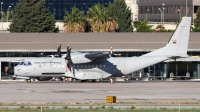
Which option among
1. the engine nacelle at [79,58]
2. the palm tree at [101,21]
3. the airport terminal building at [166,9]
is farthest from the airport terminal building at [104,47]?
the airport terminal building at [166,9]

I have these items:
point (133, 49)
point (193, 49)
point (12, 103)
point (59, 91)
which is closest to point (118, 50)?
point (133, 49)

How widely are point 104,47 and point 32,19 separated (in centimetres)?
3902

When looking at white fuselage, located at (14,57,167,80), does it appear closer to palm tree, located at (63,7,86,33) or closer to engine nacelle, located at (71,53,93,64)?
engine nacelle, located at (71,53,93,64)

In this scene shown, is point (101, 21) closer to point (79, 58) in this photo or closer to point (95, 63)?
point (95, 63)

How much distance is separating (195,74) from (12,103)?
45.7m

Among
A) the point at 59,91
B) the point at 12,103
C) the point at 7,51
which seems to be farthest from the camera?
the point at 7,51

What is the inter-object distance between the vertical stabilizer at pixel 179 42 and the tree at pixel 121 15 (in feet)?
181

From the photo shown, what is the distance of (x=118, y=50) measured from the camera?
289ft

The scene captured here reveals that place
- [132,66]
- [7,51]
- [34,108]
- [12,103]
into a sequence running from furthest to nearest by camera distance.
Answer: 1. [7,51]
2. [132,66]
3. [12,103]
4. [34,108]

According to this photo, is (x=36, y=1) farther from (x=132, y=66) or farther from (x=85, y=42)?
(x=132, y=66)

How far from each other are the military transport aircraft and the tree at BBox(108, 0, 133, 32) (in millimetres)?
54951

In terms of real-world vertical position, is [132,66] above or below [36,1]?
below

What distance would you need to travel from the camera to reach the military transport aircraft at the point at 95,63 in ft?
239

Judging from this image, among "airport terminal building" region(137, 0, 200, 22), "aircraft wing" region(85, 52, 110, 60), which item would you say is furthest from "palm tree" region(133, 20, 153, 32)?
"aircraft wing" region(85, 52, 110, 60)
